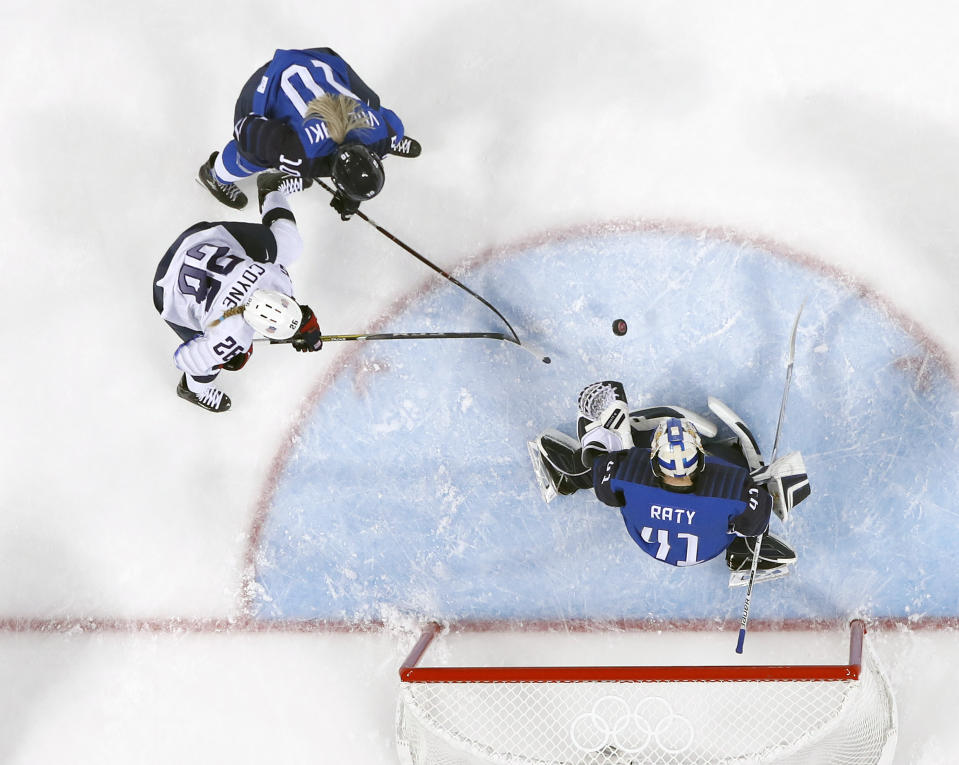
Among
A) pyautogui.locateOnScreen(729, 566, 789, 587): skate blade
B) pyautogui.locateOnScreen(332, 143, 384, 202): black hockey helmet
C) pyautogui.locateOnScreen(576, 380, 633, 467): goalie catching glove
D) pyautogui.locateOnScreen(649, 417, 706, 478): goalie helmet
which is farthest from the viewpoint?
pyautogui.locateOnScreen(729, 566, 789, 587): skate blade

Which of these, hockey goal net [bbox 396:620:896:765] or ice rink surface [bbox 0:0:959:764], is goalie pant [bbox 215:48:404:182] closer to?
ice rink surface [bbox 0:0:959:764]

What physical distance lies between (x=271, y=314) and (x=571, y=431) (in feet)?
5.02

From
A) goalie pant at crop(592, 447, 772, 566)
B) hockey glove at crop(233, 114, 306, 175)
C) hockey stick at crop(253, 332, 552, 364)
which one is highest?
hockey glove at crop(233, 114, 306, 175)

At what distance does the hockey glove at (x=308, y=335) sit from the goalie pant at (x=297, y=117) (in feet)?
1.86

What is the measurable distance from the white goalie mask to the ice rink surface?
0.88 metres

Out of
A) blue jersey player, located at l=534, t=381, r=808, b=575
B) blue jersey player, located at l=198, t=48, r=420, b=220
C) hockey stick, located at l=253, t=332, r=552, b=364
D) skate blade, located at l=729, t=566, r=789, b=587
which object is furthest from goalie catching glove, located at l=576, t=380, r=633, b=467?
blue jersey player, located at l=198, t=48, r=420, b=220

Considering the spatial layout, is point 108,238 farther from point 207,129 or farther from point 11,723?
point 11,723

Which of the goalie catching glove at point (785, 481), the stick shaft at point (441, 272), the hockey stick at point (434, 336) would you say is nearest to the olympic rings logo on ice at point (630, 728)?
the goalie catching glove at point (785, 481)

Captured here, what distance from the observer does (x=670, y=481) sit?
2.76 metres

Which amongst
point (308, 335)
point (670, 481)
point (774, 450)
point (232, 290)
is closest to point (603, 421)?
point (670, 481)

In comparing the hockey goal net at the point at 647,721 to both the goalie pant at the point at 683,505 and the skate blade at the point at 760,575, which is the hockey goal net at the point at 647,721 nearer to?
the skate blade at the point at 760,575

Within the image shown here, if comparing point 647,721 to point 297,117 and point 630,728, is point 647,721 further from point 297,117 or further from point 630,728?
point 297,117

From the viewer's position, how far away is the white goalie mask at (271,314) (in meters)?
2.68

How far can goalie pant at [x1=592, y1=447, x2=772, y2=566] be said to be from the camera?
9.23ft
